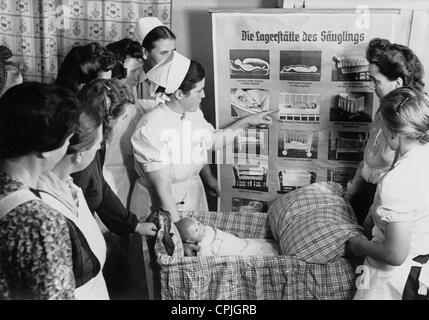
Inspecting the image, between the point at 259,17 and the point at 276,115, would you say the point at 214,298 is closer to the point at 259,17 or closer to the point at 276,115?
the point at 276,115

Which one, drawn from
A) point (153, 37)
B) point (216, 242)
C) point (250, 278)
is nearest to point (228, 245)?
point (216, 242)

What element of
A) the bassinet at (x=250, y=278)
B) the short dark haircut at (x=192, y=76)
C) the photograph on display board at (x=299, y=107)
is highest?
the short dark haircut at (x=192, y=76)

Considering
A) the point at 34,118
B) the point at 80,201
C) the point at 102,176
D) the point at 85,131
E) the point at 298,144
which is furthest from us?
the point at 298,144

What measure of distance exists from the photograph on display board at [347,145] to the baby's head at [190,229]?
34cm

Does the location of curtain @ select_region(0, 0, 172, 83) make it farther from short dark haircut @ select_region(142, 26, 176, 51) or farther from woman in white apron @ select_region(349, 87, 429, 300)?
woman in white apron @ select_region(349, 87, 429, 300)

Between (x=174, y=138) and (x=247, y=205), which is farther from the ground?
(x=174, y=138)

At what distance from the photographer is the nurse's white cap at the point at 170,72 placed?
3.84 feet

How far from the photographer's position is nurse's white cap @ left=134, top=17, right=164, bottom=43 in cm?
117

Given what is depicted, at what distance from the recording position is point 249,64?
123cm

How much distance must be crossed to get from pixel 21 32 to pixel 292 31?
0.57 m

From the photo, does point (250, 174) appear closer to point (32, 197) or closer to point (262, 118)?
point (262, 118)

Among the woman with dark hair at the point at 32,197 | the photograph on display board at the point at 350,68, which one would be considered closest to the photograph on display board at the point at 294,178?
the photograph on display board at the point at 350,68

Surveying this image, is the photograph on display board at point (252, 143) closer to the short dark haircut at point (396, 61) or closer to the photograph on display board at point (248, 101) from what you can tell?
the photograph on display board at point (248, 101)

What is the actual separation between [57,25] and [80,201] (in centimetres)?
38
